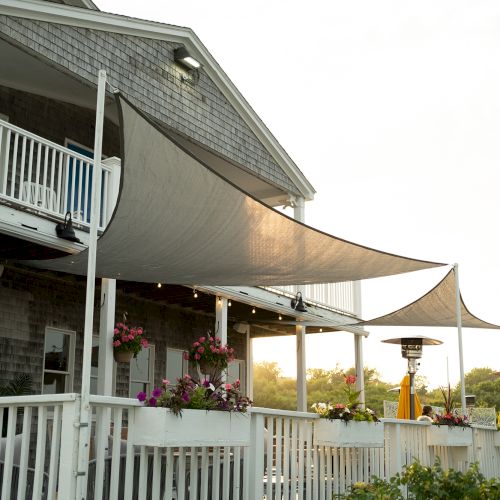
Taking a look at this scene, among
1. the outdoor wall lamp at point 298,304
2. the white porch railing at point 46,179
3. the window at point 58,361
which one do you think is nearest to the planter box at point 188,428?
the white porch railing at point 46,179

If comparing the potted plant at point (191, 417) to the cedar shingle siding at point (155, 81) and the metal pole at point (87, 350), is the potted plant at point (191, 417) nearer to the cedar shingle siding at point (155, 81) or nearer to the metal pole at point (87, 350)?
the metal pole at point (87, 350)

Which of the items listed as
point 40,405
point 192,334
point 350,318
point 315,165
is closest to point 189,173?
point 40,405

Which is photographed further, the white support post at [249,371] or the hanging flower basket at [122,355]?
the white support post at [249,371]

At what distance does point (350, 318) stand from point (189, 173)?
9800mm

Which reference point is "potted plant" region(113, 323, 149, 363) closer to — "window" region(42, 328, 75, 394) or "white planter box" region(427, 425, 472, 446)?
"window" region(42, 328, 75, 394)

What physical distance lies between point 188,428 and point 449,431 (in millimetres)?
4076

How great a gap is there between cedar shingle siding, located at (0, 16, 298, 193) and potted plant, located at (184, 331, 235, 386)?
10.4 feet

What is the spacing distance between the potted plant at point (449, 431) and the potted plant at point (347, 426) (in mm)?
1207

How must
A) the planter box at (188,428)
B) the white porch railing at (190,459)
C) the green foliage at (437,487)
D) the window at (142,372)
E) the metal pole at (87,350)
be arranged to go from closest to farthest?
the metal pole at (87,350) → the white porch railing at (190,459) → the planter box at (188,428) → the green foliage at (437,487) → the window at (142,372)

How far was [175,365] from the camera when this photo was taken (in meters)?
13.0

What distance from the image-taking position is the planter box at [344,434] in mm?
6426

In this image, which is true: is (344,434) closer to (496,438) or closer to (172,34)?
(496,438)

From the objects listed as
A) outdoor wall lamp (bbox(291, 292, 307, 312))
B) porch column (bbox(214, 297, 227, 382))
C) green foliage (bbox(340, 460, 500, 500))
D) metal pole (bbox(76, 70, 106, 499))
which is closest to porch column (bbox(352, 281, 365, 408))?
outdoor wall lamp (bbox(291, 292, 307, 312))

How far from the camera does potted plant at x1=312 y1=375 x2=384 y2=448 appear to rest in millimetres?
6441
